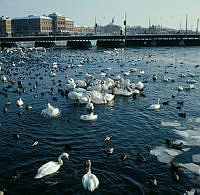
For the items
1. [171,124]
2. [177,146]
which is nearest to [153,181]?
[177,146]

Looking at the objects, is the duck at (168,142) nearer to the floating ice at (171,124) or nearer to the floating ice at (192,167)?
the floating ice at (192,167)

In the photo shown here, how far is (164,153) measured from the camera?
16.0 m

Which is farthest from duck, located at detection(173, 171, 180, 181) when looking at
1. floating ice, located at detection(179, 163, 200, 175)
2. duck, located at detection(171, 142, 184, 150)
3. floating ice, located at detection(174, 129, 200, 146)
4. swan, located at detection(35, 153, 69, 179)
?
swan, located at detection(35, 153, 69, 179)

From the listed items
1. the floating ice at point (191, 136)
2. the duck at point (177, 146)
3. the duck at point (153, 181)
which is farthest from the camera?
the floating ice at point (191, 136)

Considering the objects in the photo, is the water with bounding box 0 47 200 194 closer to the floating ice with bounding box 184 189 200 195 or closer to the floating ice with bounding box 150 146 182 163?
the floating ice with bounding box 150 146 182 163

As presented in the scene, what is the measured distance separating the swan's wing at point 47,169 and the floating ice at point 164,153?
5.66m

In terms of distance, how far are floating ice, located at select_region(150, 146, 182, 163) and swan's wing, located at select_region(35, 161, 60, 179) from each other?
223 inches

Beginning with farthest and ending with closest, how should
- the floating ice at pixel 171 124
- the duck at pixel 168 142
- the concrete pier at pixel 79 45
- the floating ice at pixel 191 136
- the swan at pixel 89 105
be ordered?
the concrete pier at pixel 79 45 → the swan at pixel 89 105 → the floating ice at pixel 171 124 → the floating ice at pixel 191 136 → the duck at pixel 168 142

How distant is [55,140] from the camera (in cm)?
1772

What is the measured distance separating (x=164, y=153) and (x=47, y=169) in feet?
22.1

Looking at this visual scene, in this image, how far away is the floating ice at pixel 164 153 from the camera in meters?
15.4

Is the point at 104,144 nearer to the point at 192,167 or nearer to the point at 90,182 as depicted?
the point at 90,182

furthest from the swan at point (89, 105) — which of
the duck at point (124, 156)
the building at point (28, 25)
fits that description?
the building at point (28, 25)

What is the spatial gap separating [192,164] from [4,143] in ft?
36.8
